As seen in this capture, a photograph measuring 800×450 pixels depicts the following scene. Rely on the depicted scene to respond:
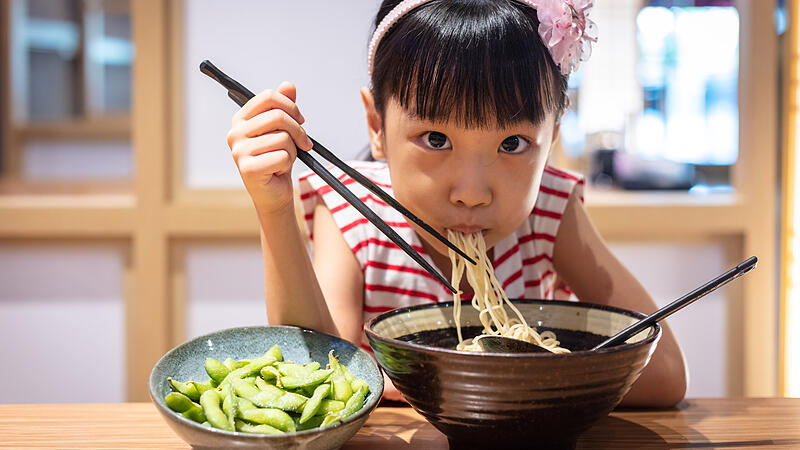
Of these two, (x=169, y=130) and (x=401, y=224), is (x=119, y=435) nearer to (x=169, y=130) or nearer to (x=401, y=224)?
(x=401, y=224)

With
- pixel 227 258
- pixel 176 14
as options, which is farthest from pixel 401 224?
pixel 176 14

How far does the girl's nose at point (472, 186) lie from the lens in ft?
3.06

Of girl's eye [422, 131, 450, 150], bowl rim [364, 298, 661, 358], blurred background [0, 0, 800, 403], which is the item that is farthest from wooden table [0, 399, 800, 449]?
blurred background [0, 0, 800, 403]

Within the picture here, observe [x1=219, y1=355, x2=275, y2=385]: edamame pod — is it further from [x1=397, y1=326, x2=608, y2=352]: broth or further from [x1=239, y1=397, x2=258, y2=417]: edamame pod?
[x1=397, y1=326, x2=608, y2=352]: broth

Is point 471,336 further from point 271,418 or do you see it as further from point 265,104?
point 265,104

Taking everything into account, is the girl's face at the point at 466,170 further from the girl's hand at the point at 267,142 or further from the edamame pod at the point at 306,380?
the edamame pod at the point at 306,380

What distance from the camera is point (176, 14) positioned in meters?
2.32

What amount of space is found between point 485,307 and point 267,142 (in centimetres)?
38

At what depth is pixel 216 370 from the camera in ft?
2.73

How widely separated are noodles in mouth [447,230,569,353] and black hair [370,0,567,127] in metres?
0.19

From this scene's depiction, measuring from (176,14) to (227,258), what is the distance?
85 cm

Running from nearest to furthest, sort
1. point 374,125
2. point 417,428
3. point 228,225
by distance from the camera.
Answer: point 417,428 < point 374,125 < point 228,225

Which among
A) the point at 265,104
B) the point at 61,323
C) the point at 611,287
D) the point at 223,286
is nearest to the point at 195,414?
the point at 265,104

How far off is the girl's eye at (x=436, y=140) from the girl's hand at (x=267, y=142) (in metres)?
0.17
